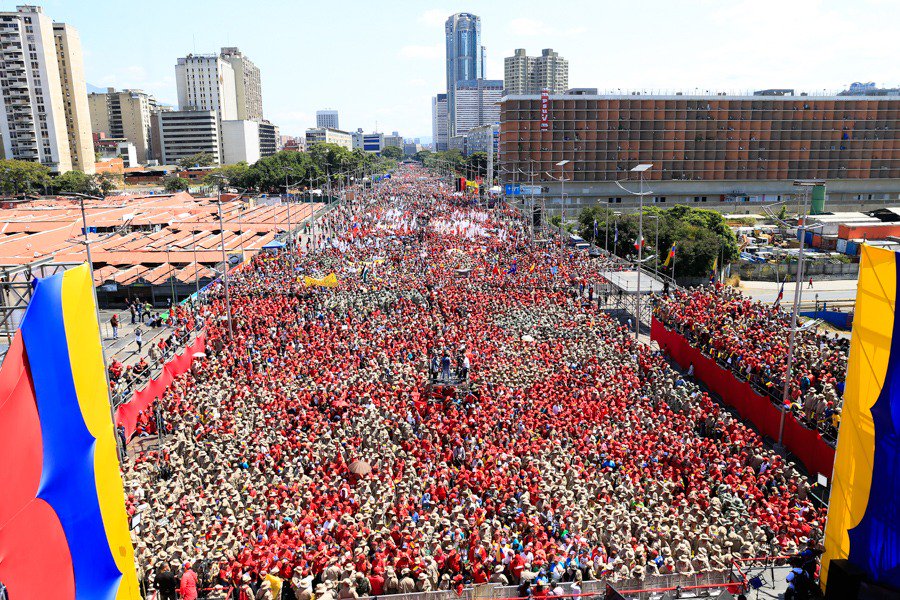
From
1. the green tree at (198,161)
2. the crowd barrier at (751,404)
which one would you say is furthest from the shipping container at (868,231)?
the green tree at (198,161)

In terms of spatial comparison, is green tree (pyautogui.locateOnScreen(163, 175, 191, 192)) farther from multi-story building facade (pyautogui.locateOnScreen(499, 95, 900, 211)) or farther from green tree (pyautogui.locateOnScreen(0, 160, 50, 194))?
multi-story building facade (pyautogui.locateOnScreen(499, 95, 900, 211))

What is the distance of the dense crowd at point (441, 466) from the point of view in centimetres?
1171

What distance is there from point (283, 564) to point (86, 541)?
4833 millimetres

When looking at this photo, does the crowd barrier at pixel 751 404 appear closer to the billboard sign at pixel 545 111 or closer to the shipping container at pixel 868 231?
the shipping container at pixel 868 231

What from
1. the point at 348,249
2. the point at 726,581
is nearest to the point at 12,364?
the point at 726,581

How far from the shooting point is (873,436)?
31.4ft

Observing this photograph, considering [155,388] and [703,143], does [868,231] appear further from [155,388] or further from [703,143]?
[155,388]

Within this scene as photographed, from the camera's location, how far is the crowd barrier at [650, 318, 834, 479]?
16781 millimetres

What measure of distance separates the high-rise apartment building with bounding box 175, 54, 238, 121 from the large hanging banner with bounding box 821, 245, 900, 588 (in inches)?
7452

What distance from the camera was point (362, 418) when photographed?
17859 millimetres

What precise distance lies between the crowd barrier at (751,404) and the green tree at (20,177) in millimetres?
103808

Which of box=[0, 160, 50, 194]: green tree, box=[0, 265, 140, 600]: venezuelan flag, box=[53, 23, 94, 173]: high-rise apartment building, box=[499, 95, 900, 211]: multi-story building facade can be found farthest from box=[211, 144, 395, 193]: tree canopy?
box=[0, 265, 140, 600]: venezuelan flag

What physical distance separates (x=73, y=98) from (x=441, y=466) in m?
144

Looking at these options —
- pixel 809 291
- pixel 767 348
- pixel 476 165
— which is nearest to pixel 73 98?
pixel 476 165
